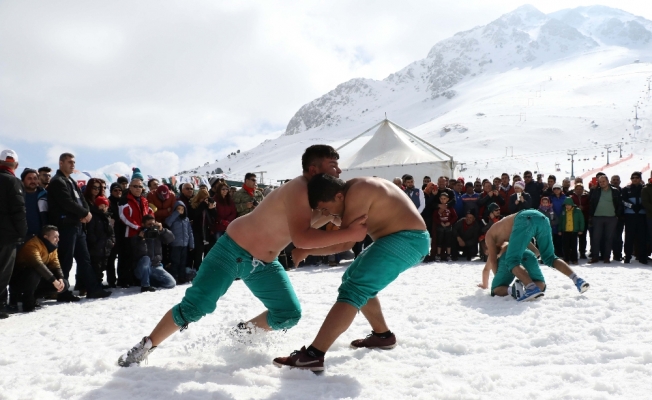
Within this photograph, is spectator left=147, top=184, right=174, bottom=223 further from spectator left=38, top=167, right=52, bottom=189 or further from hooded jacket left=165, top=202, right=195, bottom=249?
spectator left=38, top=167, right=52, bottom=189

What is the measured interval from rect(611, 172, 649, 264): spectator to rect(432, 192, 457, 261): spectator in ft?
9.26

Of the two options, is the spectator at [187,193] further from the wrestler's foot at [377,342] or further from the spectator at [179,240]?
the wrestler's foot at [377,342]

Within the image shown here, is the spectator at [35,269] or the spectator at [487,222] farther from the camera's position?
the spectator at [487,222]

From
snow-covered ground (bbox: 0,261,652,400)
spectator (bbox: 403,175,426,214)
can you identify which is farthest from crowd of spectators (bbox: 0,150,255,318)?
spectator (bbox: 403,175,426,214)

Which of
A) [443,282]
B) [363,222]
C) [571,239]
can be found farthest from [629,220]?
[363,222]

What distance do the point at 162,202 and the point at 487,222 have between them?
561 centimetres

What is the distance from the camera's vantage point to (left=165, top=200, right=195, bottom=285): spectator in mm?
6957

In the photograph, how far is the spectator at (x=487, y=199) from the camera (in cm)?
914

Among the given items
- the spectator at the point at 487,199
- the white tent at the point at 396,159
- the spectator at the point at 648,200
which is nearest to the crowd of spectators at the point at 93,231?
the spectator at the point at 487,199

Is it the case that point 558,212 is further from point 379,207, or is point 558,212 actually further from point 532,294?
point 379,207

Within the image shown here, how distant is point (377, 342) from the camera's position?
11.3 feet

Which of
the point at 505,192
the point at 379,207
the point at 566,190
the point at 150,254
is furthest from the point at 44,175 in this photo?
the point at 566,190

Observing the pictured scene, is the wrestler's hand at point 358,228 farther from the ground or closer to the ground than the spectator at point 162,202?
closer to the ground

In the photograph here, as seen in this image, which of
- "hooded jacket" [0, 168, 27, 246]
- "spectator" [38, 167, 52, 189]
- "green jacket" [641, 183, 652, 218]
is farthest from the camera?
"green jacket" [641, 183, 652, 218]
